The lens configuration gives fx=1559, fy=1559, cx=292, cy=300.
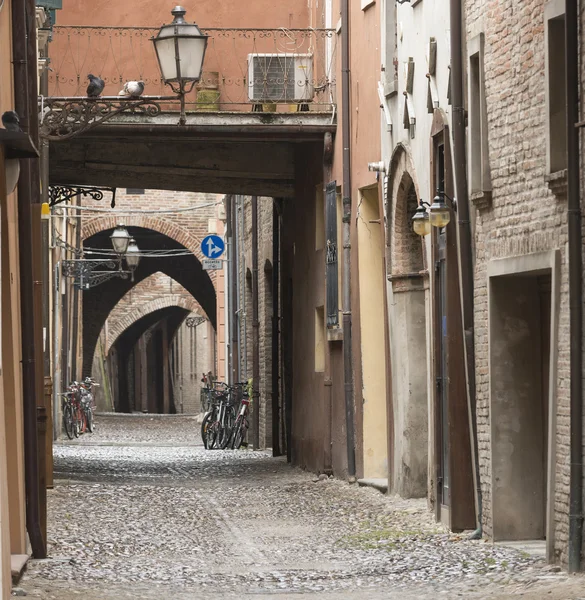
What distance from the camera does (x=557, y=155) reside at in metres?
10.1

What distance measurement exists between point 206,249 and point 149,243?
56.6ft

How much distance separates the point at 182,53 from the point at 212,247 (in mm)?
15409

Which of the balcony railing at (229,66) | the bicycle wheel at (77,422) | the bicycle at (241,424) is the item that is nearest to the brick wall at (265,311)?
the bicycle at (241,424)

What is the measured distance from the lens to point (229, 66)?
20.2 meters

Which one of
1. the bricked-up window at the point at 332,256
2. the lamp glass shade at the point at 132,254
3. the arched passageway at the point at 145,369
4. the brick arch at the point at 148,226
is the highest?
the brick arch at the point at 148,226

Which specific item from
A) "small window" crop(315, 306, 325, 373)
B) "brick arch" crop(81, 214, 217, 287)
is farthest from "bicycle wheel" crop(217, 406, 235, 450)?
"brick arch" crop(81, 214, 217, 287)

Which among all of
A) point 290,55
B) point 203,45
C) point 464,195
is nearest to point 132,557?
point 464,195

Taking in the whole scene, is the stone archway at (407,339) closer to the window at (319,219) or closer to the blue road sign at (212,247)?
the window at (319,219)

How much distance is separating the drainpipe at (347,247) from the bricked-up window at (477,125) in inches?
226

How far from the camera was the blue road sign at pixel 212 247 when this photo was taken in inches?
1210

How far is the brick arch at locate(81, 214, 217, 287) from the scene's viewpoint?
133 feet

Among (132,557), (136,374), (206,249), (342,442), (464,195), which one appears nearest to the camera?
(132,557)

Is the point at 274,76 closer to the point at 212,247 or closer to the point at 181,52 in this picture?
the point at 181,52

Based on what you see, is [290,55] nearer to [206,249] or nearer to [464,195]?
[464,195]
